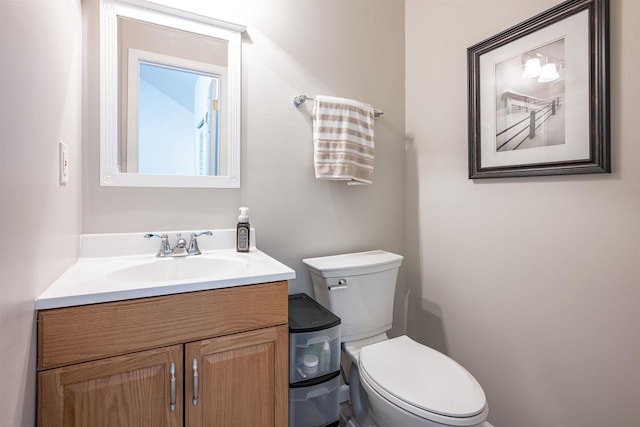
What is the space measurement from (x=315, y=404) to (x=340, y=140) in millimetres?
1182

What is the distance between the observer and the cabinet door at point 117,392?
744mm

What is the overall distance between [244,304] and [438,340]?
48.2 inches

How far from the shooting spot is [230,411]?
94 cm

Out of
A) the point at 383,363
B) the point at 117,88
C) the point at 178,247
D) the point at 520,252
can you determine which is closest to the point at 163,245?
the point at 178,247

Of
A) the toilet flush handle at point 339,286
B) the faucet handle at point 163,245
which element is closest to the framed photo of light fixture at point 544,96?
the toilet flush handle at point 339,286

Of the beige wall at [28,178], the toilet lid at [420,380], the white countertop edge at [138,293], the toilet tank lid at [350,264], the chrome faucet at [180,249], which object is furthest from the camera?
the toilet tank lid at [350,264]

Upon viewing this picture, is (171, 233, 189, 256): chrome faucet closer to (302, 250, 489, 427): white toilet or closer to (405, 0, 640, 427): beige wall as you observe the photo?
(302, 250, 489, 427): white toilet

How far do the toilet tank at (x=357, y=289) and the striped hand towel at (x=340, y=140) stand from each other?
0.43 metres

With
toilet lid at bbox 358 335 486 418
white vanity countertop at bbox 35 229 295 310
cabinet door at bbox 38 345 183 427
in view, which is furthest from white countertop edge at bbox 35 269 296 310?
toilet lid at bbox 358 335 486 418

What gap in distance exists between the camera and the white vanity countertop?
79 centimetres

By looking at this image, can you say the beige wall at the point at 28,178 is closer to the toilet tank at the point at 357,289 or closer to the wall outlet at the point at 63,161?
the wall outlet at the point at 63,161

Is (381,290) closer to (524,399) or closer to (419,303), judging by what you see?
(419,303)

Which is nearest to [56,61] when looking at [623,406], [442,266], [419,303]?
[442,266]

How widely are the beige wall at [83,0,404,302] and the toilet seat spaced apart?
0.53 metres
